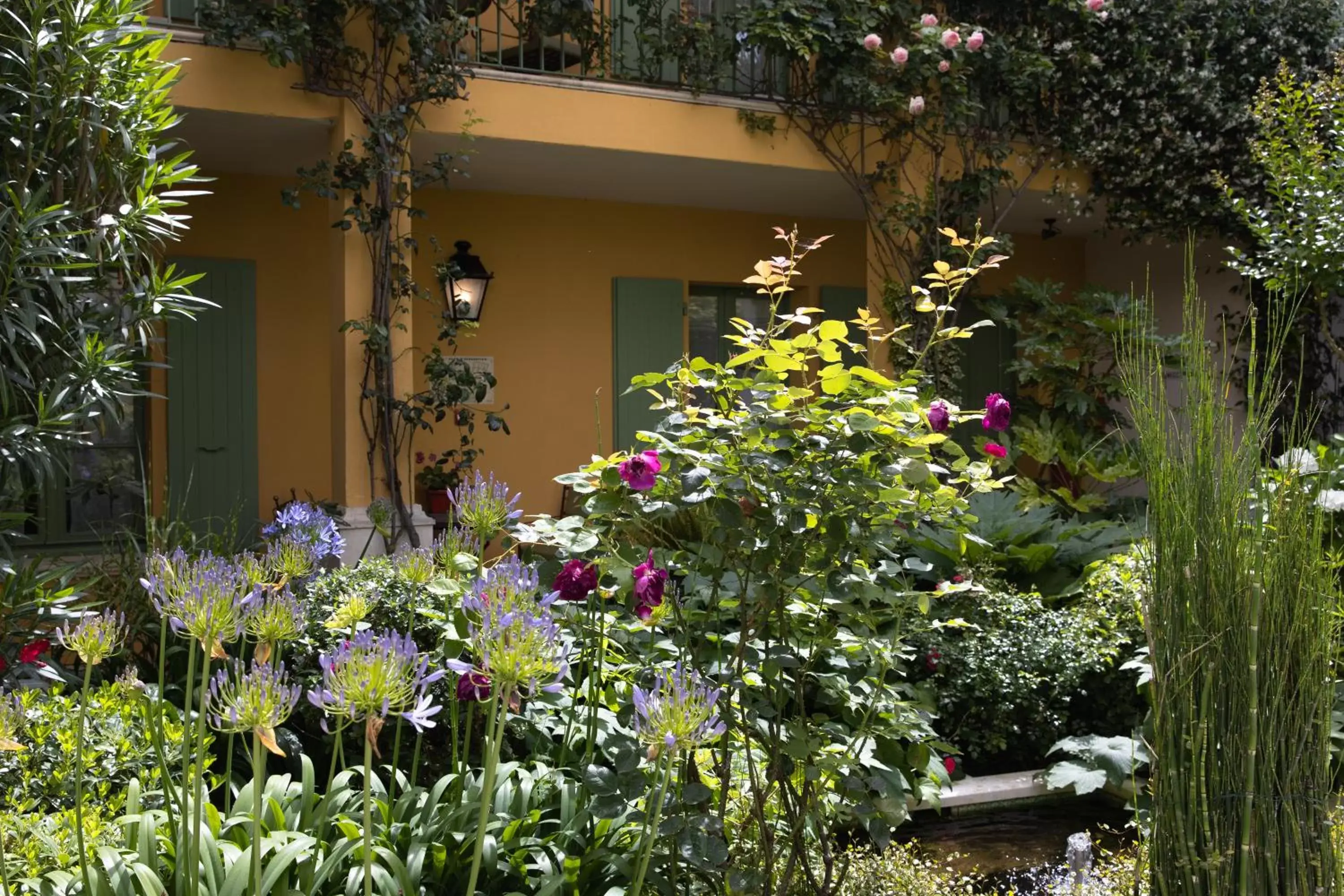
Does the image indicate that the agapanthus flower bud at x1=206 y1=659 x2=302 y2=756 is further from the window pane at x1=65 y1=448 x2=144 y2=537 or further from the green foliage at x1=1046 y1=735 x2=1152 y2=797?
the window pane at x1=65 y1=448 x2=144 y2=537

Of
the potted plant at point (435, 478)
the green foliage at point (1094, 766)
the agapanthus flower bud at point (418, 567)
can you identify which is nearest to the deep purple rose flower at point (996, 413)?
the agapanthus flower bud at point (418, 567)

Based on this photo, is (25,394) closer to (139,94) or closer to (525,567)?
(139,94)

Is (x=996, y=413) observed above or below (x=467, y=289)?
below

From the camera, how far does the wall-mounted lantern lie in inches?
323

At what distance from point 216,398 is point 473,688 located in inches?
241

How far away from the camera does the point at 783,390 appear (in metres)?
2.68

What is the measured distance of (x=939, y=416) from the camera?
280 centimetres

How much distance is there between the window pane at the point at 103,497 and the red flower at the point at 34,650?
3847 mm

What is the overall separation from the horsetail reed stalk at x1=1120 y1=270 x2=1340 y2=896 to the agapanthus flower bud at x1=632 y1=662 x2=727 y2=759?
1.13 m

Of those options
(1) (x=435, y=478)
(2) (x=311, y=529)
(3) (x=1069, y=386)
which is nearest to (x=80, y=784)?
(2) (x=311, y=529)

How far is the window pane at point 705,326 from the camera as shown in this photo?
32.6 feet

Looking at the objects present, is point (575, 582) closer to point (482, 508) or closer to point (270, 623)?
point (482, 508)

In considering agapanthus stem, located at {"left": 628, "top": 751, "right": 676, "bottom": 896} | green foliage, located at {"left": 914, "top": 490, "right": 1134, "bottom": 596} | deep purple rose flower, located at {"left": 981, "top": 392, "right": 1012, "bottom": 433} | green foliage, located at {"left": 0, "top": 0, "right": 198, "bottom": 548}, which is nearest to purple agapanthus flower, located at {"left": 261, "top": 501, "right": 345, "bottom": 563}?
green foliage, located at {"left": 0, "top": 0, "right": 198, "bottom": 548}

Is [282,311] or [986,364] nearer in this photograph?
[282,311]
